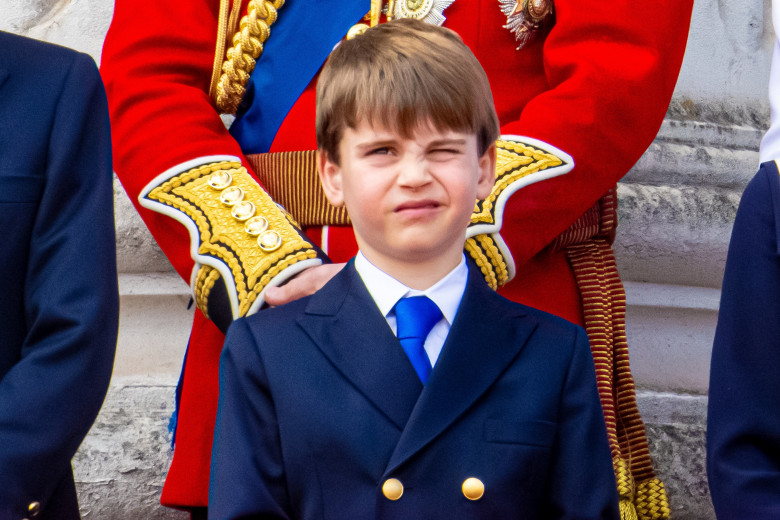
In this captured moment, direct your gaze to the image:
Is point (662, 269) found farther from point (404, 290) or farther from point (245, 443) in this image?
point (245, 443)

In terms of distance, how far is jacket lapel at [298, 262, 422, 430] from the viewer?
1324 millimetres

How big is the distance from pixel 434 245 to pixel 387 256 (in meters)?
0.07

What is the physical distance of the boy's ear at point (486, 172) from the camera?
4.79 feet

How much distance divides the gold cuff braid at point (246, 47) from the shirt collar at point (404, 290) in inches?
22.7

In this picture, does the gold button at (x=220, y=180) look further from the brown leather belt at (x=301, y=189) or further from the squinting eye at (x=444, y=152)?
the squinting eye at (x=444, y=152)

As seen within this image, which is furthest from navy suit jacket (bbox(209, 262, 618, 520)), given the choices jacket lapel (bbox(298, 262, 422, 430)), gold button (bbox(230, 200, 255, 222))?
gold button (bbox(230, 200, 255, 222))

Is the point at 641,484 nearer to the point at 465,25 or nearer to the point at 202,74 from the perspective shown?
the point at 465,25

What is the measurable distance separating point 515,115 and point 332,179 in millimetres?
444

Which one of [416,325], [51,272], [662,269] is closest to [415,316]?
[416,325]

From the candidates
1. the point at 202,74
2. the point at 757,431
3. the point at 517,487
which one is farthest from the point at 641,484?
the point at 202,74

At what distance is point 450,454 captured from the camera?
131 centimetres

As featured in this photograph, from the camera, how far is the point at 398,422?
131 centimetres

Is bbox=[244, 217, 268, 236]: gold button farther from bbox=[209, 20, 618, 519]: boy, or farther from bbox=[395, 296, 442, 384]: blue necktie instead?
bbox=[395, 296, 442, 384]: blue necktie

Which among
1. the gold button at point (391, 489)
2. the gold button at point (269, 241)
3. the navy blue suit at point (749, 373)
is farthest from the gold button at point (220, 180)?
the navy blue suit at point (749, 373)
